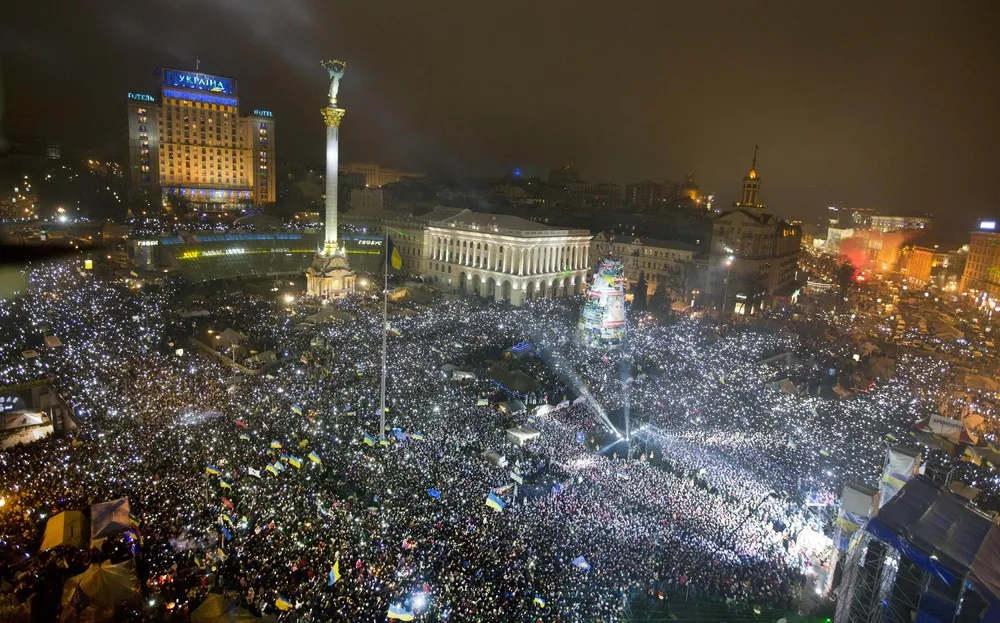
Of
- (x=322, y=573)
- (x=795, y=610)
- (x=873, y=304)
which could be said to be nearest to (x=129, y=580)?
(x=322, y=573)

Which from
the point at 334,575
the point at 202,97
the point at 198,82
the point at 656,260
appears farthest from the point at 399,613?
the point at 198,82

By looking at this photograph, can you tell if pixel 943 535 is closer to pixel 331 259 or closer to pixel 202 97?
pixel 331 259

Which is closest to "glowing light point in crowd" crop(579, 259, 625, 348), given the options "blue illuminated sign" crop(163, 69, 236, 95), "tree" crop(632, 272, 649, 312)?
"tree" crop(632, 272, 649, 312)

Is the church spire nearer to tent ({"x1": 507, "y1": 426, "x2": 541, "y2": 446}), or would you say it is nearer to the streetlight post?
the streetlight post

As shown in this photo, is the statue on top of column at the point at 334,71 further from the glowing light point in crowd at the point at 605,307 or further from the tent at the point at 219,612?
the tent at the point at 219,612

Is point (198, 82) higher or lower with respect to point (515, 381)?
higher

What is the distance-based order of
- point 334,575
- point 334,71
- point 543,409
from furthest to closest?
1. point 334,71
2. point 543,409
3. point 334,575
